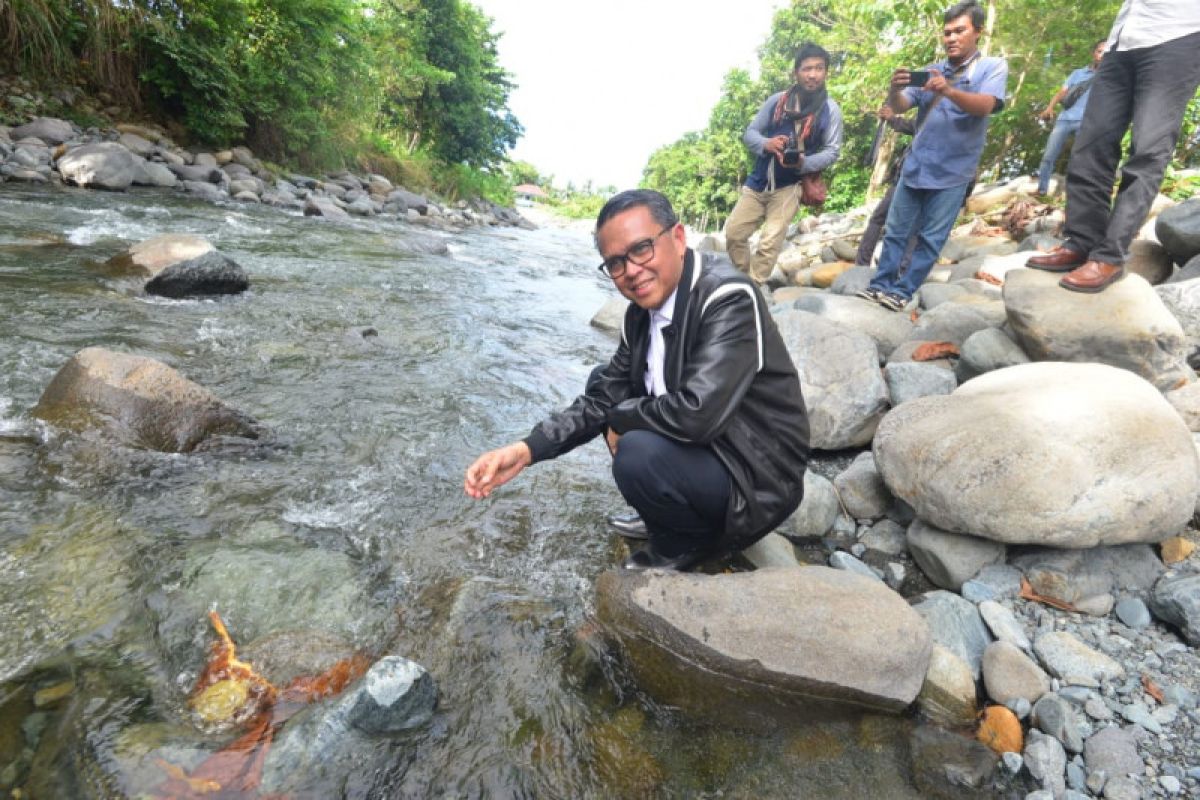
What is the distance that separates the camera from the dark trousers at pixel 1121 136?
3.20 m

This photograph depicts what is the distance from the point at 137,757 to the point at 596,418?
1.82 metres

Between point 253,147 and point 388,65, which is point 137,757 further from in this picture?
point 388,65

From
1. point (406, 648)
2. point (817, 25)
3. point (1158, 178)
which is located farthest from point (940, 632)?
point (817, 25)

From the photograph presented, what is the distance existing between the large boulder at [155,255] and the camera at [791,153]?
225 inches

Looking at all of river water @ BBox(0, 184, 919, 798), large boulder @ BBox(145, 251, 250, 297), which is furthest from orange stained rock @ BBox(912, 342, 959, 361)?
large boulder @ BBox(145, 251, 250, 297)

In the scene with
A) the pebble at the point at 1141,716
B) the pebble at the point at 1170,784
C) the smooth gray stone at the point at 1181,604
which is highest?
the smooth gray stone at the point at 1181,604

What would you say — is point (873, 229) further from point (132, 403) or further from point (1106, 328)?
point (132, 403)

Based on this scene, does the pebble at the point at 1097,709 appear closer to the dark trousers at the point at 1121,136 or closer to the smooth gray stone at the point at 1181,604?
the smooth gray stone at the point at 1181,604

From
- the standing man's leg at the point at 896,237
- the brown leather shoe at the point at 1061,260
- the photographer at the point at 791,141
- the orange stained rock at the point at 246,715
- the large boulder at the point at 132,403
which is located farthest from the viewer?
the photographer at the point at 791,141

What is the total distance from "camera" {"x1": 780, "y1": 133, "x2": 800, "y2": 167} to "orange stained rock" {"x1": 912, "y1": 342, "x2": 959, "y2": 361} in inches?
99.6

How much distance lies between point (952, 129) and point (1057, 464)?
3456 mm

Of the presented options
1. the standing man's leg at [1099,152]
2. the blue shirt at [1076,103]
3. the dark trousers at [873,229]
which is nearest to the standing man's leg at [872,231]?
the dark trousers at [873,229]

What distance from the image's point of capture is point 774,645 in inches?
80.0

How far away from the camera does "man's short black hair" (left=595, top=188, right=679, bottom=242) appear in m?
2.15
